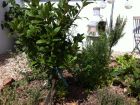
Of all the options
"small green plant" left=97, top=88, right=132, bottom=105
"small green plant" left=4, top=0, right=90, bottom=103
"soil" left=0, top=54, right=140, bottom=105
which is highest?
"small green plant" left=4, top=0, right=90, bottom=103

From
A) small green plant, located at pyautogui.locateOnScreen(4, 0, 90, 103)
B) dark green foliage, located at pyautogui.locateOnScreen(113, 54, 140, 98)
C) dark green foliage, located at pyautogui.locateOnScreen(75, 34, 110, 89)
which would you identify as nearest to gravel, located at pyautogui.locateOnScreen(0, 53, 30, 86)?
dark green foliage, located at pyautogui.locateOnScreen(75, 34, 110, 89)

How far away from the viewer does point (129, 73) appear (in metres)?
7.00

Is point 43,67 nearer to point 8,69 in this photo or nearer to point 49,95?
point 49,95

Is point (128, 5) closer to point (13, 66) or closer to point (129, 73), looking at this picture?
point (129, 73)

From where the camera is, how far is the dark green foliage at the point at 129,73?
6316mm

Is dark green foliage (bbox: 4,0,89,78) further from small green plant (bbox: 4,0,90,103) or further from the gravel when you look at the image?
the gravel

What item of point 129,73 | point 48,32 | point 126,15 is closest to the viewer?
point 48,32

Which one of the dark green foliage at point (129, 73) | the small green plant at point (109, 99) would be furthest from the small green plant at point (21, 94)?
the dark green foliage at point (129, 73)

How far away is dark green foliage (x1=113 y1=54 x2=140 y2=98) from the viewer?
249 inches

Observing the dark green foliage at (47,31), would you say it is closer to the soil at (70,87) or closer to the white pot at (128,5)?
the soil at (70,87)

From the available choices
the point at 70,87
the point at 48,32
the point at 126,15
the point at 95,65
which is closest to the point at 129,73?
the point at 95,65

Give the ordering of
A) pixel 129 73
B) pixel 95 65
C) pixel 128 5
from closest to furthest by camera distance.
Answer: pixel 95 65
pixel 129 73
pixel 128 5

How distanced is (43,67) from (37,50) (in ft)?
1.39

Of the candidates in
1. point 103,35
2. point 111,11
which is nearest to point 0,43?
point 111,11
